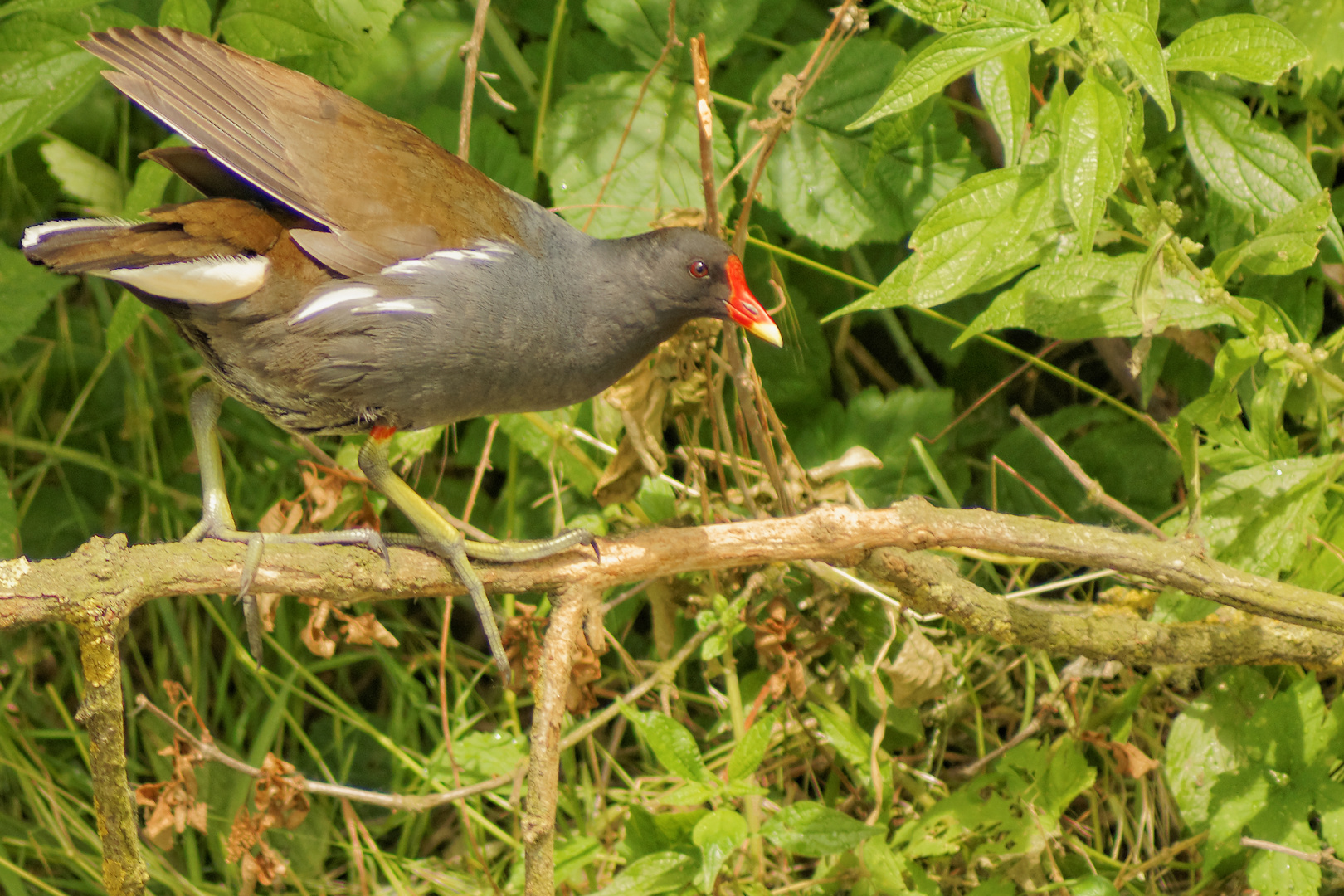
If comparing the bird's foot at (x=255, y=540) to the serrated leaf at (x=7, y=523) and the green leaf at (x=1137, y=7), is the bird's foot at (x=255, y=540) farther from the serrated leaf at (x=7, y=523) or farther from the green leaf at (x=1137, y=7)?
the green leaf at (x=1137, y=7)

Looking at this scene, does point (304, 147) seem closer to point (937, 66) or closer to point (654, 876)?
point (937, 66)

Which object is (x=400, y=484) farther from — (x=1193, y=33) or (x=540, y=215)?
(x=1193, y=33)

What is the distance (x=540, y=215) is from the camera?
1.90m

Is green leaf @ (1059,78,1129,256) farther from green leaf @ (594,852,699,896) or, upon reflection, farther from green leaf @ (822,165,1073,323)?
green leaf @ (594,852,699,896)

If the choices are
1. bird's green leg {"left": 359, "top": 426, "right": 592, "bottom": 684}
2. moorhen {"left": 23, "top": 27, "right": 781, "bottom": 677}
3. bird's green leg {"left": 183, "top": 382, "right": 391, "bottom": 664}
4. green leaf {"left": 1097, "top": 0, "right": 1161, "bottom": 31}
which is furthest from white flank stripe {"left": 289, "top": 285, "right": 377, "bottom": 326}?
green leaf {"left": 1097, "top": 0, "right": 1161, "bottom": 31}

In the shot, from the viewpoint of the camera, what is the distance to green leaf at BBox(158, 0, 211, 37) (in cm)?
193

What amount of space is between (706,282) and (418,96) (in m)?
1.11

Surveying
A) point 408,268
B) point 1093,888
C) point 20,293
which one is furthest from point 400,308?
point 1093,888

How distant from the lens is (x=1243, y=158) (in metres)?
1.89

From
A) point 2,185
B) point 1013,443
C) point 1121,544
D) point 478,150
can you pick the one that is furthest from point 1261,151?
point 2,185

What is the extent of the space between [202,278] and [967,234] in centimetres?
120

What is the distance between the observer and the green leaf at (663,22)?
2.29 m

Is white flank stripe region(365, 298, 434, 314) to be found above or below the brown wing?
below

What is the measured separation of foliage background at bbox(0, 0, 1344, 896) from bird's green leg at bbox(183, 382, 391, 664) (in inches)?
9.0
